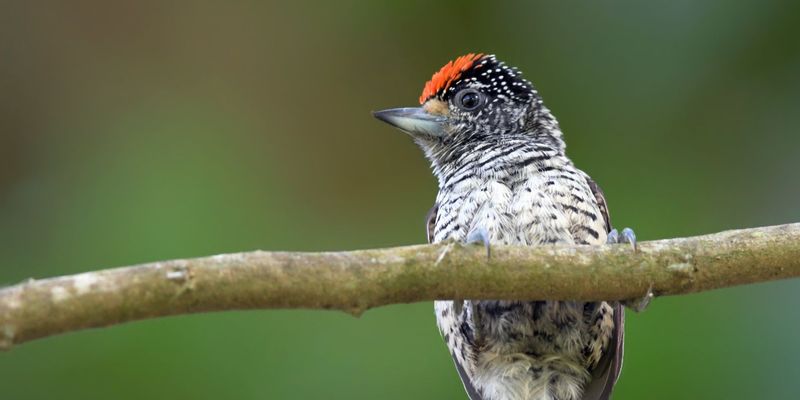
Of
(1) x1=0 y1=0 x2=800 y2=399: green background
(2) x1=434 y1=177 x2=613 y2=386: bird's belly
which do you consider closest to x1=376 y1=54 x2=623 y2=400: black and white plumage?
(2) x1=434 y1=177 x2=613 y2=386: bird's belly

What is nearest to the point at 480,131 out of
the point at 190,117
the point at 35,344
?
the point at 190,117

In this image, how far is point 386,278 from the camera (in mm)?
2666

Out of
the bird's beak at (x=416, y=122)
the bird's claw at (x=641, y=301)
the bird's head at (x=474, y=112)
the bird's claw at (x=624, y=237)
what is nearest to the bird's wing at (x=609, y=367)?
the bird's claw at (x=624, y=237)

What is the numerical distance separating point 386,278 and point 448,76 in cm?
205

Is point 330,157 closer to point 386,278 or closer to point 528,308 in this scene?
point 528,308

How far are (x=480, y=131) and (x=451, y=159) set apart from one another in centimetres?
18

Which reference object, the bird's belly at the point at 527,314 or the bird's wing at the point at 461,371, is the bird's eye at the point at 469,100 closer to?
the bird's wing at the point at 461,371

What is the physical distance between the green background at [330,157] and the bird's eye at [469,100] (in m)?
1.05

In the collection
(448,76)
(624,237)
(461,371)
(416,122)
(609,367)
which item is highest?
(448,76)

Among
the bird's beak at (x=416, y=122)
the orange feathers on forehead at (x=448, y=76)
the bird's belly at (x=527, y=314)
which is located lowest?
the bird's belly at (x=527, y=314)

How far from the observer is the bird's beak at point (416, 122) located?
174 inches

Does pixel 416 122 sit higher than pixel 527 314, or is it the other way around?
pixel 416 122

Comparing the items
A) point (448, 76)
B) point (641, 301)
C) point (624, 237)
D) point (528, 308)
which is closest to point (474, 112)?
point (448, 76)

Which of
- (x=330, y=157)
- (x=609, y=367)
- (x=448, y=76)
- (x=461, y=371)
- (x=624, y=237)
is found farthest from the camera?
(x=330, y=157)
